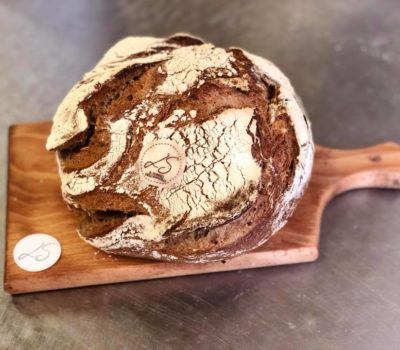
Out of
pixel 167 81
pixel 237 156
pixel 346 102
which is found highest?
A: pixel 167 81

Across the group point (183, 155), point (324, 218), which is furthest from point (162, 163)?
point (324, 218)

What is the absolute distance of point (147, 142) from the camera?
1.05 metres

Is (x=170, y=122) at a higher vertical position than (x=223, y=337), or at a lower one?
higher

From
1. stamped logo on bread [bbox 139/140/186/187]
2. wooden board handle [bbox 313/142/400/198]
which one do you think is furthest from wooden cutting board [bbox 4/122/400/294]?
stamped logo on bread [bbox 139/140/186/187]

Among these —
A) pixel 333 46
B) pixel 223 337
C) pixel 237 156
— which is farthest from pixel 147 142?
pixel 333 46

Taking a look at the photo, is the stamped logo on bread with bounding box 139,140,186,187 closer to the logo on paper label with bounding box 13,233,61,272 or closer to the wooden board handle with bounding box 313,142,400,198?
the logo on paper label with bounding box 13,233,61,272

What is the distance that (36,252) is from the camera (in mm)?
1147

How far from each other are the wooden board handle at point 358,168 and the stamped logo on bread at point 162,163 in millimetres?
380

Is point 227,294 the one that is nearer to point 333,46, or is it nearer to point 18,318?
point 18,318

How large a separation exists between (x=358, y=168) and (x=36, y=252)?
0.69m

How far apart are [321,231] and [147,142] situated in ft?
1.49

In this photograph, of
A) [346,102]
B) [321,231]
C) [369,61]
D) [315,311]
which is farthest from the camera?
[369,61]

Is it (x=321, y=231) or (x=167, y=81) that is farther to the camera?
(x=321, y=231)

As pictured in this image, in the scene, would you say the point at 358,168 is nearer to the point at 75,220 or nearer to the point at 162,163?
the point at 162,163
